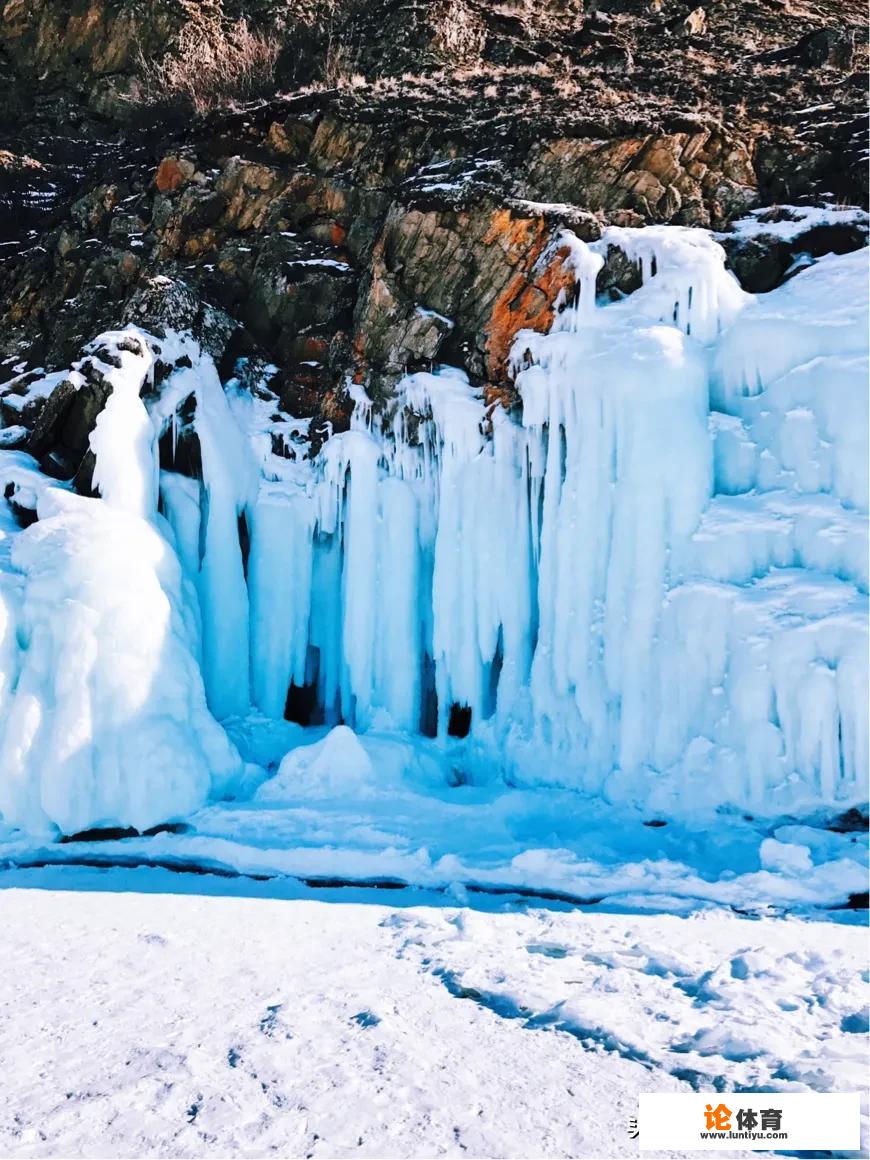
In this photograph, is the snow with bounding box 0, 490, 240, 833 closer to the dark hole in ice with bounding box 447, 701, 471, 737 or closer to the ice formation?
the ice formation

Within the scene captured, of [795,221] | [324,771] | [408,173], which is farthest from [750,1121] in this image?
[408,173]

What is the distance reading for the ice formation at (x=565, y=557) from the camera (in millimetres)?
9555

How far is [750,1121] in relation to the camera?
3854mm

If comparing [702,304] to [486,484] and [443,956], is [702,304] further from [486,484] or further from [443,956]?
[443,956]

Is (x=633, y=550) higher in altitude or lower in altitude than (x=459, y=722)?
higher

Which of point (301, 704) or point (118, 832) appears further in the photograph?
point (301, 704)

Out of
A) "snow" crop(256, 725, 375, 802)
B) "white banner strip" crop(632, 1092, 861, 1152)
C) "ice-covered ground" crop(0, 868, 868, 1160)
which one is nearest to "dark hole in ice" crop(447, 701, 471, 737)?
"snow" crop(256, 725, 375, 802)

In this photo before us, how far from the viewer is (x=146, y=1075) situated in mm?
4312

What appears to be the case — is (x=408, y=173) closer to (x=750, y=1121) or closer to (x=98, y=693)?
(x=98, y=693)

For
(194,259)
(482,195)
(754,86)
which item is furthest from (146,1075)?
(754,86)

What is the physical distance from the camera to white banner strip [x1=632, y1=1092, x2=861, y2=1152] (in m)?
3.69

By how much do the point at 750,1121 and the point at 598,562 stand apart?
24.9ft

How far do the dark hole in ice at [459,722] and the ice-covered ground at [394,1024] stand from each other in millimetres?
5063

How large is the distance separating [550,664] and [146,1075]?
7597 mm
